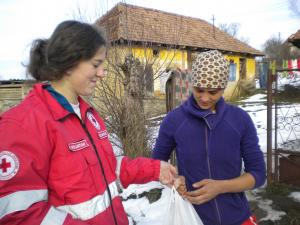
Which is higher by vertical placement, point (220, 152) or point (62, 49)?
point (62, 49)

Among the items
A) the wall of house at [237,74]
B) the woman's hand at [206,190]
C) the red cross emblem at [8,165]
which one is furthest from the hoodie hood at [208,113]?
the wall of house at [237,74]

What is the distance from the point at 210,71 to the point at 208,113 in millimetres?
250

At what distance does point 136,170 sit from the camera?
1848 mm

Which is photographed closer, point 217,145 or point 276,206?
point 217,145

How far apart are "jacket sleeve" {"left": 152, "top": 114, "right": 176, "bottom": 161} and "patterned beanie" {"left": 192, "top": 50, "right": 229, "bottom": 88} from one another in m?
0.30

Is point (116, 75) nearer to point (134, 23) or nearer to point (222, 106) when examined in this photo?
point (134, 23)

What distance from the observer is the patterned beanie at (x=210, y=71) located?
1.93 meters

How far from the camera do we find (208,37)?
2266cm

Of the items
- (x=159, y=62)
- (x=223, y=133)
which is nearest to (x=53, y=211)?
(x=223, y=133)

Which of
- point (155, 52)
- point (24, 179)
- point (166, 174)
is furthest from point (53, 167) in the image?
point (155, 52)

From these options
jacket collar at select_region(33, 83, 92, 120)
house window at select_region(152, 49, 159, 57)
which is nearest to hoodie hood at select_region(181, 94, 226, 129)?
jacket collar at select_region(33, 83, 92, 120)

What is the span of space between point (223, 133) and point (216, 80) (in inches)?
12.5

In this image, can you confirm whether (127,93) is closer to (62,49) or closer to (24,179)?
(62,49)

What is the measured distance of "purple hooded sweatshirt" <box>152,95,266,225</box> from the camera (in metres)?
1.92
